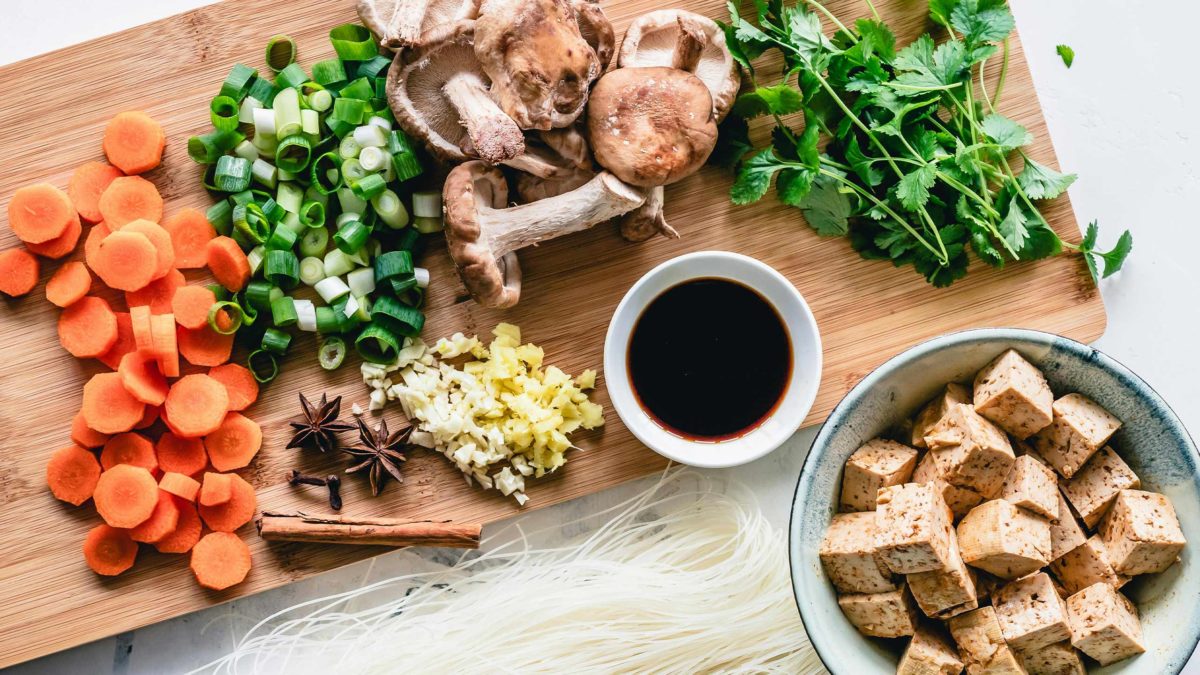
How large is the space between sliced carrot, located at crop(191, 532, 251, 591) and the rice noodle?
0.21 meters

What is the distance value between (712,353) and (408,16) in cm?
141

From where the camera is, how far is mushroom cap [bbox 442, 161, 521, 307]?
8.73ft

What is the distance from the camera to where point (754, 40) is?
281 centimetres

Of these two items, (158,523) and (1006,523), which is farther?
(158,523)

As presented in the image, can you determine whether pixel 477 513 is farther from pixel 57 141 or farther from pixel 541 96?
pixel 57 141

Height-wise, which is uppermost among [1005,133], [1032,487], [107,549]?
[1005,133]

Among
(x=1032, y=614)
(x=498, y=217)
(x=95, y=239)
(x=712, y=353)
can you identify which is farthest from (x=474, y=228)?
(x=1032, y=614)

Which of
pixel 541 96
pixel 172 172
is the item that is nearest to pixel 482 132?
pixel 541 96

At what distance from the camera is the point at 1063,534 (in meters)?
2.57

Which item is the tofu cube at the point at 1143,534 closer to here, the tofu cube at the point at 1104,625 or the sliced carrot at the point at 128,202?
the tofu cube at the point at 1104,625

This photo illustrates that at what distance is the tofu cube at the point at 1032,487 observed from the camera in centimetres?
247

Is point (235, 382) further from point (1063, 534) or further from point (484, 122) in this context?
point (1063, 534)

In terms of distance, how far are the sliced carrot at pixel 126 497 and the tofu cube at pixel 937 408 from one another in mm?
2437

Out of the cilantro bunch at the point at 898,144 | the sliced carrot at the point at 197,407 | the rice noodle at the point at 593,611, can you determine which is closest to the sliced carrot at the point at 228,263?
the sliced carrot at the point at 197,407
